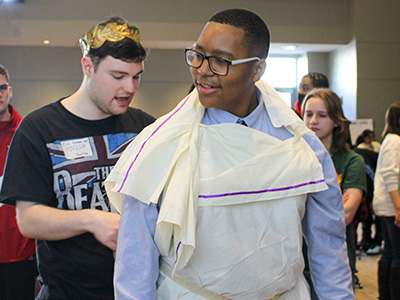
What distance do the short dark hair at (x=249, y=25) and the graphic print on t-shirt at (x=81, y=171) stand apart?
0.71 metres

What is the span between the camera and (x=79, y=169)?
1.70m

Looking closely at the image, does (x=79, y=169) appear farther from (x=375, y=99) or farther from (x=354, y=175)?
(x=375, y=99)

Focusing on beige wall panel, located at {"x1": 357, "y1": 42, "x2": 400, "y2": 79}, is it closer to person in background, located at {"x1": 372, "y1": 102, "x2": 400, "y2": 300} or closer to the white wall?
the white wall

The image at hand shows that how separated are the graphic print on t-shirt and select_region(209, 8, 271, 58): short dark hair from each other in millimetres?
705

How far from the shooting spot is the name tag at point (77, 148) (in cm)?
169

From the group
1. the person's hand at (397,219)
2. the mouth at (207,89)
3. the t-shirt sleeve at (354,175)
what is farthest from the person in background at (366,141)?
the mouth at (207,89)

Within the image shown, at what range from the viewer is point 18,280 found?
91.5 inches

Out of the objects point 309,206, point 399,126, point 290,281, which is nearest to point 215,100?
point 309,206

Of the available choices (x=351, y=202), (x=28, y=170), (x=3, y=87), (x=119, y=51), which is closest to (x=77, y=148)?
(x=28, y=170)

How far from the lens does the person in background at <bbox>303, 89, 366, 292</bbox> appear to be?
7.62 ft

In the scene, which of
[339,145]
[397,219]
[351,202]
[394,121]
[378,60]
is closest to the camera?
[351,202]

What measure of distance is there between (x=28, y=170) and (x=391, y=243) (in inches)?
112

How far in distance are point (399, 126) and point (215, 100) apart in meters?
3.00

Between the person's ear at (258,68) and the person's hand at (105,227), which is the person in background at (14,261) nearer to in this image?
the person's hand at (105,227)
